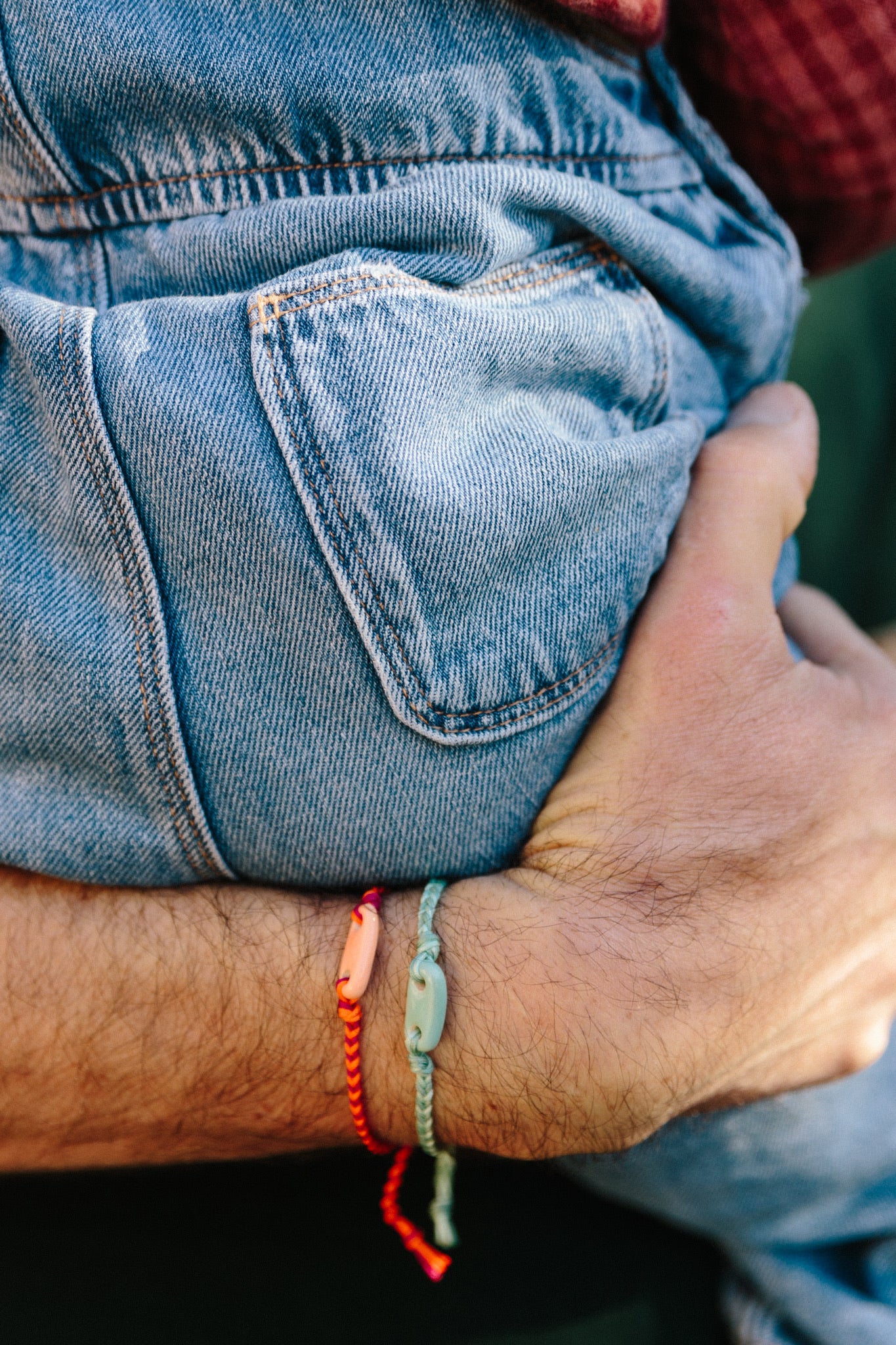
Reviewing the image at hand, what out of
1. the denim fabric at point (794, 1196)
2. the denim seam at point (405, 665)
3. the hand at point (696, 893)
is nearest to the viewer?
the denim seam at point (405, 665)

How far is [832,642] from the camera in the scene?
96 cm

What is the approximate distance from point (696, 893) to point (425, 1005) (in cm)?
24

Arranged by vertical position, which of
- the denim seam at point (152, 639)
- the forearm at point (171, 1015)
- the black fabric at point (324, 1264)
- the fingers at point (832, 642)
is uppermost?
the denim seam at point (152, 639)

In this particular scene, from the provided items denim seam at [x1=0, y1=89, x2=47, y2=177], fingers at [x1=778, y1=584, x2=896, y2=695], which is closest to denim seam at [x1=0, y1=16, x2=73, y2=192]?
denim seam at [x1=0, y1=89, x2=47, y2=177]

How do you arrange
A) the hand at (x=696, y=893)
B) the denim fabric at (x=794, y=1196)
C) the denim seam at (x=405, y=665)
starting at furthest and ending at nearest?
the denim fabric at (x=794, y=1196)
the hand at (x=696, y=893)
the denim seam at (x=405, y=665)

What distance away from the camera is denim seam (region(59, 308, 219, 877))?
59cm

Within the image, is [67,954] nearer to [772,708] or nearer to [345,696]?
[345,696]

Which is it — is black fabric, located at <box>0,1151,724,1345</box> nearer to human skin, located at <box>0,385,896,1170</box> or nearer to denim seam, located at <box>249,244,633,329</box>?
human skin, located at <box>0,385,896,1170</box>

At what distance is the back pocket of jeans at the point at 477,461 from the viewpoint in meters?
0.58

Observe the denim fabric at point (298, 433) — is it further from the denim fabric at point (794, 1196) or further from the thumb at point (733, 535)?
the denim fabric at point (794, 1196)

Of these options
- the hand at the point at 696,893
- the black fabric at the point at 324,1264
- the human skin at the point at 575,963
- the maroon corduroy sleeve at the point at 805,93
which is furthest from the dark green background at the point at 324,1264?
the maroon corduroy sleeve at the point at 805,93

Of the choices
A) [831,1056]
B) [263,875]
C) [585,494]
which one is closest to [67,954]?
[263,875]

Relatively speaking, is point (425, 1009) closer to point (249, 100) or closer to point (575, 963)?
point (575, 963)

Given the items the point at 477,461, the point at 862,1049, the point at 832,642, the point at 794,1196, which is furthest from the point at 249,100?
the point at 794,1196
